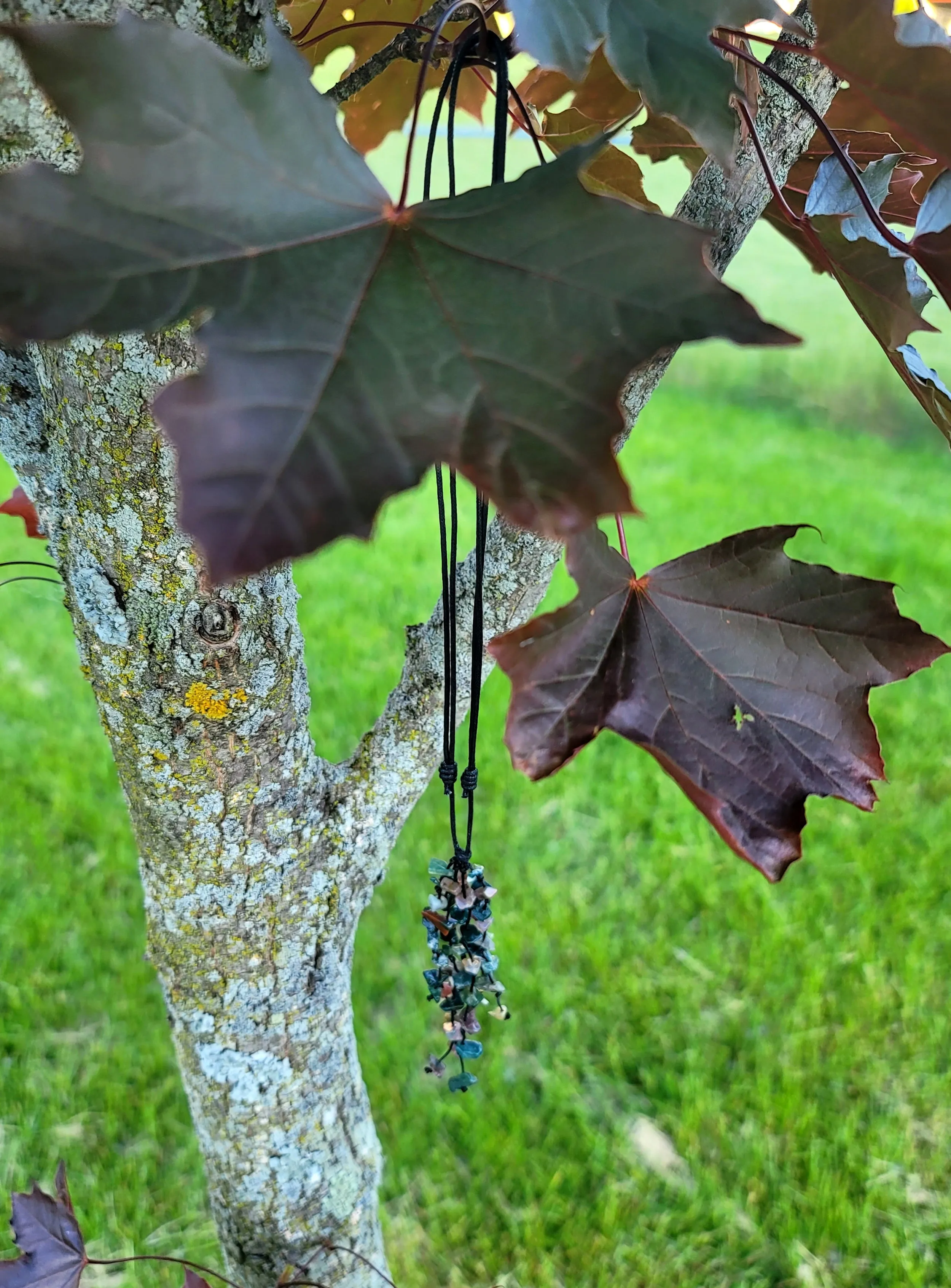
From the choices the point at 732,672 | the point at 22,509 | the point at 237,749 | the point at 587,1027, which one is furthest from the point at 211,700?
the point at 587,1027

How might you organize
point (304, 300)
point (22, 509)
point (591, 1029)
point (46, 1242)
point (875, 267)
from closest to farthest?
point (304, 300) < point (875, 267) < point (46, 1242) < point (22, 509) < point (591, 1029)

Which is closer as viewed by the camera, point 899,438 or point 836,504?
point 836,504

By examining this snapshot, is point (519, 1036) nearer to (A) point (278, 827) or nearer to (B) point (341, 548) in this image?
(A) point (278, 827)

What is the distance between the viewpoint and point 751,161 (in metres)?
0.52

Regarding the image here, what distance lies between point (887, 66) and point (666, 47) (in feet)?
0.34

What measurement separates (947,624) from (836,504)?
0.72 meters

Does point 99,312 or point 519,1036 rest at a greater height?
point 519,1036

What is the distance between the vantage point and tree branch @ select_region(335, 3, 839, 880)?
0.53 meters

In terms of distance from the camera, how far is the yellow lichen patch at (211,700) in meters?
0.58

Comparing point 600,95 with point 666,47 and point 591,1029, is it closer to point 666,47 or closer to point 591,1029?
point 666,47

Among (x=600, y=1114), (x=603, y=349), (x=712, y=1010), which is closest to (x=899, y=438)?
(x=712, y=1010)

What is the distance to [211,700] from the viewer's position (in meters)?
0.59

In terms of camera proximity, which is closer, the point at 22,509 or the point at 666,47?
the point at 666,47

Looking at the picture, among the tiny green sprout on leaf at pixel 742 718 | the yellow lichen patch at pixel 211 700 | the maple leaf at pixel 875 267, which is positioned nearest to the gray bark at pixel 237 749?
the yellow lichen patch at pixel 211 700
